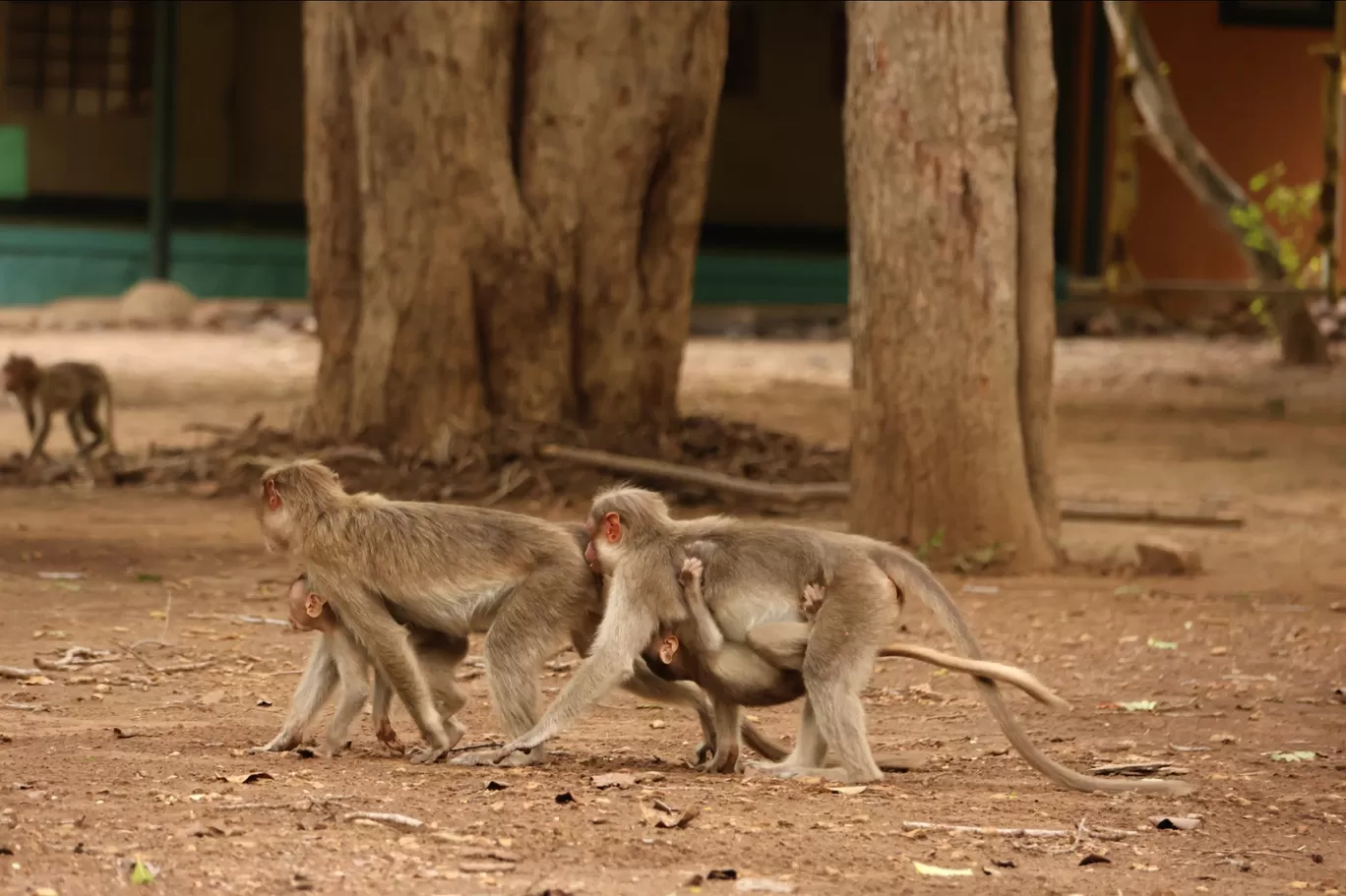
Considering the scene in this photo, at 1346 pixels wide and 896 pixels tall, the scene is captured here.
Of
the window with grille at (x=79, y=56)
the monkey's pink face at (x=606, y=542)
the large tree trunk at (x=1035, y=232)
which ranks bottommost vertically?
the monkey's pink face at (x=606, y=542)

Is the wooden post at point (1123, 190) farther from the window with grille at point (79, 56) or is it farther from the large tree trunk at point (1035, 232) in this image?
the window with grille at point (79, 56)

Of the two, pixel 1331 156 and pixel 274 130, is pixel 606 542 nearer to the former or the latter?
pixel 1331 156

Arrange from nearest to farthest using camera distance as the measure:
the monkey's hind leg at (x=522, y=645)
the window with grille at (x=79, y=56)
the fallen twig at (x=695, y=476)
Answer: the monkey's hind leg at (x=522, y=645) < the fallen twig at (x=695, y=476) < the window with grille at (x=79, y=56)

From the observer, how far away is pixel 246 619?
8820 millimetres

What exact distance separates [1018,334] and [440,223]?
3.82m

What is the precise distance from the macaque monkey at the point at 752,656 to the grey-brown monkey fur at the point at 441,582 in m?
0.18

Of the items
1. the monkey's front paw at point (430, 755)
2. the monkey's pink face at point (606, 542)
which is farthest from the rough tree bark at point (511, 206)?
the monkey's pink face at point (606, 542)

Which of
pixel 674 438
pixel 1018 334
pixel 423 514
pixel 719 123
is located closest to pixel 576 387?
pixel 674 438

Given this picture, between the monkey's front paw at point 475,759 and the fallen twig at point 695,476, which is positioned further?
the fallen twig at point 695,476

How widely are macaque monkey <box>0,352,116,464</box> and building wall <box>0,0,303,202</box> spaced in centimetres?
1412

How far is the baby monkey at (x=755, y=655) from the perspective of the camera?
6012 mm

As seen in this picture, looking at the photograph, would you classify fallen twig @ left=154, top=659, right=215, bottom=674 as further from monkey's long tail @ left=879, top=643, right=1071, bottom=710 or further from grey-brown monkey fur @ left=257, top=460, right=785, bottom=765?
monkey's long tail @ left=879, top=643, right=1071, bottom=710

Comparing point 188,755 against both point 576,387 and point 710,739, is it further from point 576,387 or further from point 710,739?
point 576,387

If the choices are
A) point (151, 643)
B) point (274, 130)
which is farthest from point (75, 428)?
point (274, 130)
